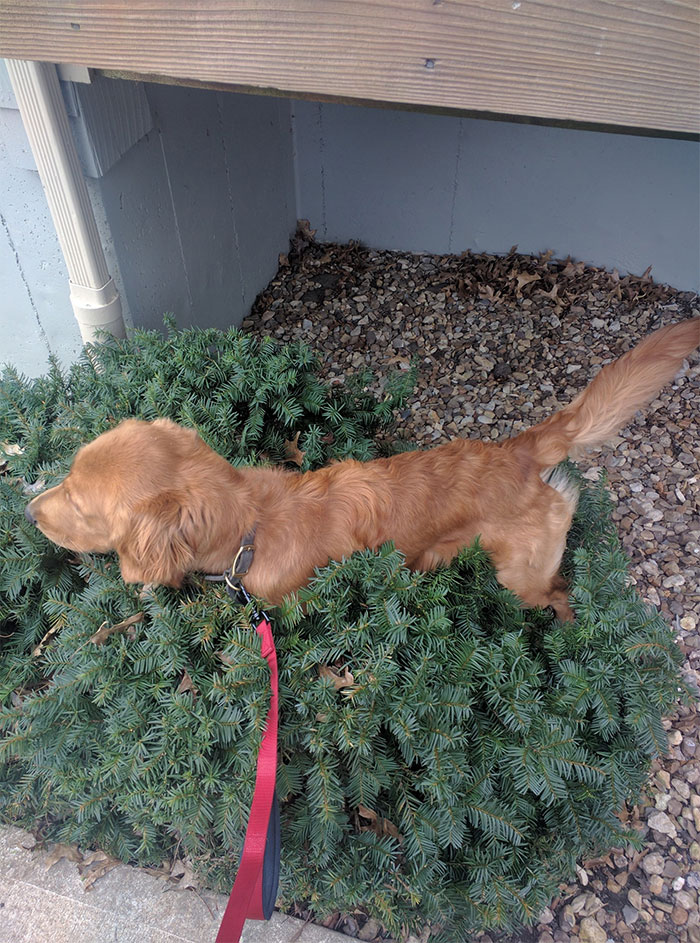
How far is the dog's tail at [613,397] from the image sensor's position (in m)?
2.52

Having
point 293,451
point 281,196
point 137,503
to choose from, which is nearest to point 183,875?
point 137,503

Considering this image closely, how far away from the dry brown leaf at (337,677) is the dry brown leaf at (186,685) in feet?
1.47

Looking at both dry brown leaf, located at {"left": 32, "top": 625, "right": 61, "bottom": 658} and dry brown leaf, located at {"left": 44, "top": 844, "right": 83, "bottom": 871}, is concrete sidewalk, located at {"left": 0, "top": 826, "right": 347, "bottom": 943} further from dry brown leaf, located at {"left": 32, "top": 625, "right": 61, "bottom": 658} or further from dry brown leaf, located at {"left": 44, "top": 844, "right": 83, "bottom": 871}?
dry brown leaf, located at {"left": 32, "top": 625, "right": 61, "bottom": 658}

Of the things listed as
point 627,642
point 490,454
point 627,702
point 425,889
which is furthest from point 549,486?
point 425,889

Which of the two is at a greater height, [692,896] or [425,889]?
[425,889]

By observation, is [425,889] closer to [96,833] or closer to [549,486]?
[96,833]

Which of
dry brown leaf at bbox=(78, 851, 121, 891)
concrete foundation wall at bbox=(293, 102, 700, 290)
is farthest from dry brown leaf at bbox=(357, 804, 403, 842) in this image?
concrete foundation wall at bbox=(293, 102, 700, 290)

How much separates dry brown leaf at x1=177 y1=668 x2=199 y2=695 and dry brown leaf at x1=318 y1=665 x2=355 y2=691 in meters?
0.45

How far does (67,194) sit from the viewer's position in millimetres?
3074

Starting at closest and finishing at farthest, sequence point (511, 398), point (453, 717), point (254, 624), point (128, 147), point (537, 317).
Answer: point (453, 717) → point (254, 624) → point (128, 147) → point (511, 398) → point (537, 317)

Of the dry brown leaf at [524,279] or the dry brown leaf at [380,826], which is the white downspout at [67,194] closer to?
the dry brown leaf at [380,826]

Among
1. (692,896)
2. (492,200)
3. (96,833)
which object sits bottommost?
(692,896)

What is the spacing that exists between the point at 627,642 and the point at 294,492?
4.43ft

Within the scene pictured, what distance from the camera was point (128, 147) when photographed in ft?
11.4
